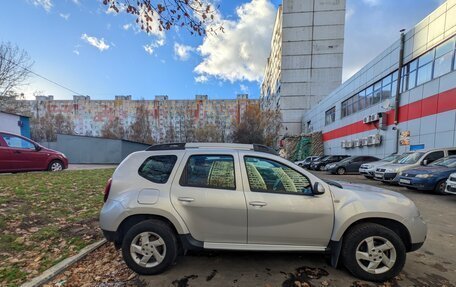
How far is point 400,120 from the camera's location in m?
18.3

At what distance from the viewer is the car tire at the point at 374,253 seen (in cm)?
302

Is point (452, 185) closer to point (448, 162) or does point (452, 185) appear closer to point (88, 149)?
point (448, 162)

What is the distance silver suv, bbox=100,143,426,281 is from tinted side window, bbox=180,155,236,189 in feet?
0.05

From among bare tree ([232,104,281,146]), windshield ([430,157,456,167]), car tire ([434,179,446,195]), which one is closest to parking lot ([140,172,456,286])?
car tire ([434,179,446,195])

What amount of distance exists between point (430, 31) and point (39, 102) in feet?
309

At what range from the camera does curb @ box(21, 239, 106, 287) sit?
2830mm

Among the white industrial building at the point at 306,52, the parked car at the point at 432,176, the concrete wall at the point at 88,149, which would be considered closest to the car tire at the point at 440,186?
the parked car at the point at 432,176

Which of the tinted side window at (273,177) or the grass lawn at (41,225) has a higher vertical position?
the tinted side window at (273,177)

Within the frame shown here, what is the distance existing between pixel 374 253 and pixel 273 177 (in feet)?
5.15

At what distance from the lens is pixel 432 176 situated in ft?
30.0

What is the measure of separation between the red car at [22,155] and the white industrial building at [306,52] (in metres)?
42.7

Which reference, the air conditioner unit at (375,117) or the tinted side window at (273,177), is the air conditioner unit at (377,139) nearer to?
the air conditioner unit at (375,117)

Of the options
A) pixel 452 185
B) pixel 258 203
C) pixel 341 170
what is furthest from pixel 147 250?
pixel 341 170

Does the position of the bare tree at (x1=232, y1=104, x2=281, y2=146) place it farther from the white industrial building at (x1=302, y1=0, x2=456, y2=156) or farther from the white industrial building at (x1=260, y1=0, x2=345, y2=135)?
the white industrial building at (x1=302, y1=0, x2=456, y2=156)
